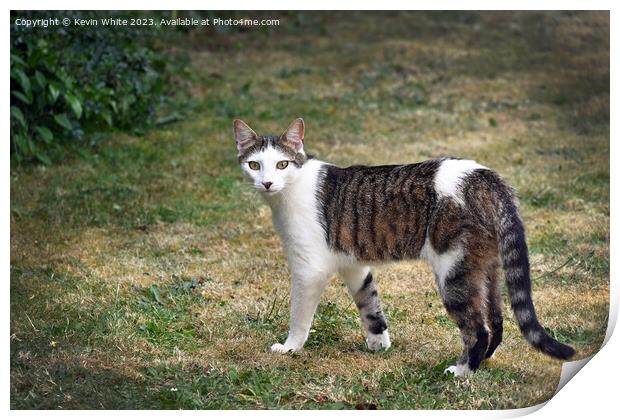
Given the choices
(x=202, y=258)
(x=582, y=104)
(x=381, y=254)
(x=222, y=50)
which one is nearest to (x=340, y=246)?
(x=381, y=254)

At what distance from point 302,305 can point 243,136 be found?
94cm

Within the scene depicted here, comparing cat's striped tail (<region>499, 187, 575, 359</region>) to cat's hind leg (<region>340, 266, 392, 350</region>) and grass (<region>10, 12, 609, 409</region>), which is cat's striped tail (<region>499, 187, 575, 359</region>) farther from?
cat's hind leg (<region>340, 266, 392, 350</region>)

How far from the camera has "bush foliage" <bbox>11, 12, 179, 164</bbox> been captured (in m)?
7.60

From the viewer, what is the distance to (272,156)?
4.55 meters

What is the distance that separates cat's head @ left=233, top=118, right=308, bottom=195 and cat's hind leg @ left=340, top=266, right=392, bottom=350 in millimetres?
605

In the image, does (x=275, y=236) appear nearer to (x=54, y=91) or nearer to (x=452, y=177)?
(x=54, y=91)

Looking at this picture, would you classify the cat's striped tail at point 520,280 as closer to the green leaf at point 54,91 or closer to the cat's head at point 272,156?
the cat's head at point 272,156

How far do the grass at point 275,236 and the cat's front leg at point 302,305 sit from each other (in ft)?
0.36

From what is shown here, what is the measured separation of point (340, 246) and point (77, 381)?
145cm

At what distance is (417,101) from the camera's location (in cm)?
1038

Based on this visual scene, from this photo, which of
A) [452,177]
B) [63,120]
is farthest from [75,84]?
[452,177]

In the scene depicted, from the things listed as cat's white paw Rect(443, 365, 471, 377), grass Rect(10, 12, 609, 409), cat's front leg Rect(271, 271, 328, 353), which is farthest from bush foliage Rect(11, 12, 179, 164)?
cat's white paw Rect(443, 365, 471, 377)

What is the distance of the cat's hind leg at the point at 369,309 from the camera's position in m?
4.72
